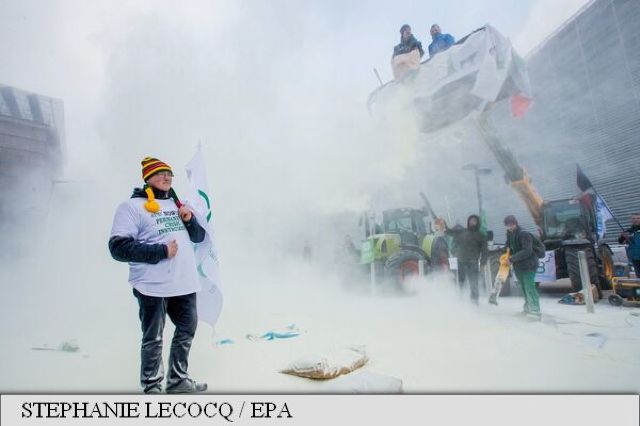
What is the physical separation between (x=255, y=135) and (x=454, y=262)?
2.43 metres

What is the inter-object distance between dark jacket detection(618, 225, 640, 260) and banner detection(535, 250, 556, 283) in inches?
23.3

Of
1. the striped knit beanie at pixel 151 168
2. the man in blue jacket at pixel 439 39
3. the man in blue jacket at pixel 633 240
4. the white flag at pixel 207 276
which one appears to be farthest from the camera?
the man in blue jacket at pixel 439 39

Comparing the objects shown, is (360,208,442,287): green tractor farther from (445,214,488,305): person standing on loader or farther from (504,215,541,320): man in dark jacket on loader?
(504,215,541,320): man in dark jacket on loader

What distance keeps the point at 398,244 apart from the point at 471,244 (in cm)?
83

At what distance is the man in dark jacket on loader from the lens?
311cm

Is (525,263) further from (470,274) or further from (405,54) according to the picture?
(405,54)

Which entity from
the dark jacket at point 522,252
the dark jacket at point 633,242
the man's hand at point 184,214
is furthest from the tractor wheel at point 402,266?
the man's hand at point 184,214

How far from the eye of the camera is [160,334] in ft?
6.51

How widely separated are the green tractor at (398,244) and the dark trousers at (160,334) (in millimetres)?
2216

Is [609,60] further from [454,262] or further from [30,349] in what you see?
[30,349]

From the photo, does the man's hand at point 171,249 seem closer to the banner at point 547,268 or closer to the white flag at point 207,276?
the white flag at point 207,276

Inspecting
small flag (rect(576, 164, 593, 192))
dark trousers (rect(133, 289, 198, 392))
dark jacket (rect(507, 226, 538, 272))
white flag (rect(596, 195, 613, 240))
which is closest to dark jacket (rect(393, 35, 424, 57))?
small flag (rect(576, 164, 593, 192))

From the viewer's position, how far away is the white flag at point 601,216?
3279mm

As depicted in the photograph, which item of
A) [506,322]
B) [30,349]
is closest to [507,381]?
[506,322]
